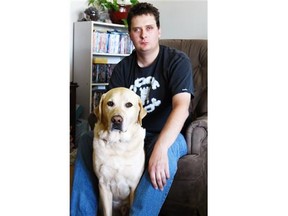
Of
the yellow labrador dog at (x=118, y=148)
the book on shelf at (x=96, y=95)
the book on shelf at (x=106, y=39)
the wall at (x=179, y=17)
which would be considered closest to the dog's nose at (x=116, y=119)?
the yellow labrador dog at (x=118, y=148)

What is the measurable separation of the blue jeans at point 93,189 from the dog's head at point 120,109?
6 cm

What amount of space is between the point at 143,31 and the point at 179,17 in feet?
2.23

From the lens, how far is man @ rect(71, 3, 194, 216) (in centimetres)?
90

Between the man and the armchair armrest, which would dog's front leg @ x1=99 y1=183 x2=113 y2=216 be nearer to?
the man

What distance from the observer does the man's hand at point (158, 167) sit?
0.90 m

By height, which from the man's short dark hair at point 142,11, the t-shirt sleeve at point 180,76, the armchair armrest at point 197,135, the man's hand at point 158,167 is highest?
the man's short dark hair at point 142,11

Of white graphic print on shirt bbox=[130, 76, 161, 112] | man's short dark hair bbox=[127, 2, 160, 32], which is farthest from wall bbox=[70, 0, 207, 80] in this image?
white graphic print on shirt bbox=[130, 76, 161, 112]

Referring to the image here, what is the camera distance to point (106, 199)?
0.92m

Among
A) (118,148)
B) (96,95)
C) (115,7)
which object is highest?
(115,7)

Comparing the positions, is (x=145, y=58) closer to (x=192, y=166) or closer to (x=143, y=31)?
(x=143, y=31)

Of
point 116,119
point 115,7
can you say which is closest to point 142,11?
point 116,119

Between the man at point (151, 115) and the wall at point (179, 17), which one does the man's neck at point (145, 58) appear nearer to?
the man at point (151, 115)
